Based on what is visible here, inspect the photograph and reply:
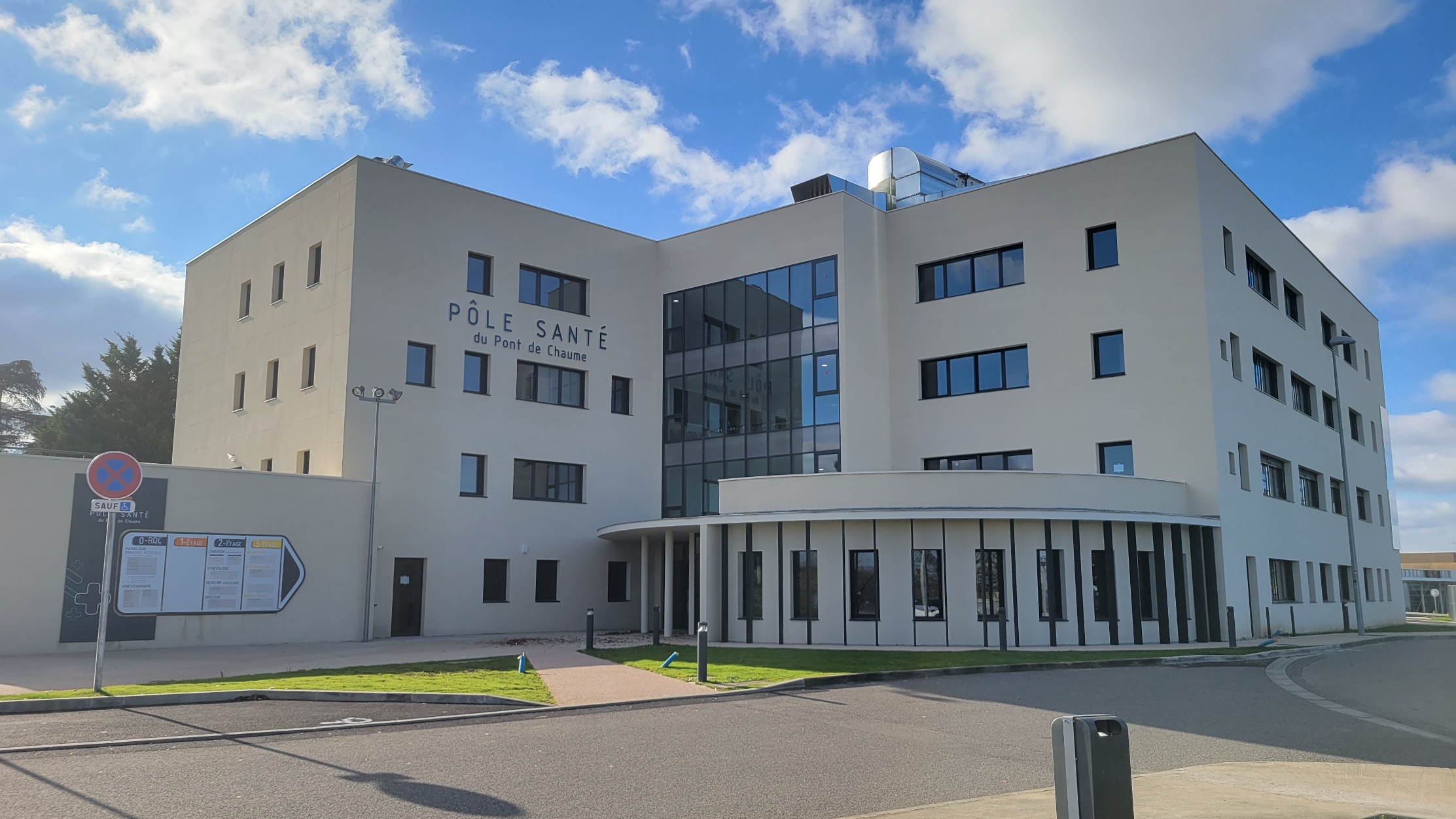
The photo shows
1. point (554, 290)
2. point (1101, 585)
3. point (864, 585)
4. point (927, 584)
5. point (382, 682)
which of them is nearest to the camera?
point (382, 682)

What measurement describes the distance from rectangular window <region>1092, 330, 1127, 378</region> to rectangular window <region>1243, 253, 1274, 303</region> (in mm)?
6726

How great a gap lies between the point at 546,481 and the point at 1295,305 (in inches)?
1020

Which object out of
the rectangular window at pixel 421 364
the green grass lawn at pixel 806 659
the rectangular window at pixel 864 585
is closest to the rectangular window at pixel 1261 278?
the green grass lawn at pixel 806 659

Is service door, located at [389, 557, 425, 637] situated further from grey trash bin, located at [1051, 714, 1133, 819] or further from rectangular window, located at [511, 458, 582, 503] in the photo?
grey trash bin, located at [1051, 714, 1133, 819]

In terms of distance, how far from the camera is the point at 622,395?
33.8 meters

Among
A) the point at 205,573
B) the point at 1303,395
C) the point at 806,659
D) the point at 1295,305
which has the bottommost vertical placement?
the point at 806,659

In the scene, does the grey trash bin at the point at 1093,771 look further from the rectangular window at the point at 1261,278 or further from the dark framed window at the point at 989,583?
the rectangular window at the point at 1261,278

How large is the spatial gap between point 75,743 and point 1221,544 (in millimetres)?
23763

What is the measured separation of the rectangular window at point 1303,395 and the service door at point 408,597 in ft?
91.8

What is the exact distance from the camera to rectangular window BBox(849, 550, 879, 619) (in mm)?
22391

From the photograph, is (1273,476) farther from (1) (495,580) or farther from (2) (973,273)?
(1) (495,580)

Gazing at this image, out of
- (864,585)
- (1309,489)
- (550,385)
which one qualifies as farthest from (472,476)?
(1309,489)

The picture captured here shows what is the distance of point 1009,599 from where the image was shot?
22031mm

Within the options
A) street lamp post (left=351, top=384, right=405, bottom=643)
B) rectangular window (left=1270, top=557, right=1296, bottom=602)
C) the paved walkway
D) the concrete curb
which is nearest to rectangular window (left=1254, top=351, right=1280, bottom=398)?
rectangular window (left=1270, top=557, right=1296, bottom=602)
